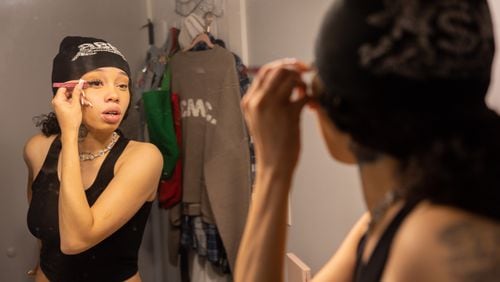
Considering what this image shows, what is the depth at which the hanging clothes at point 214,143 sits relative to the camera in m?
A: 1.66

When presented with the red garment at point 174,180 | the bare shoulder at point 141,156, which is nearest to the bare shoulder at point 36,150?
the bare shoulder at point 141,156

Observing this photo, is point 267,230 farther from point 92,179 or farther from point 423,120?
point 92,179

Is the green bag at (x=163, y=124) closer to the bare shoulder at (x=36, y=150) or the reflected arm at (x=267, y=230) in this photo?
the bare shoulder at (x=36, y=150)

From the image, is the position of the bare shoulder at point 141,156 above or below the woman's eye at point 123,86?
below

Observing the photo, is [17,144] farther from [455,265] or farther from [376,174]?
[455,265]

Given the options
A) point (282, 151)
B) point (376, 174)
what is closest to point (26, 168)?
point (282, 151)

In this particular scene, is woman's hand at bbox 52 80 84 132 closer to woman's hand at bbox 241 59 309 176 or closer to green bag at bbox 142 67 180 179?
green bag at bbox 142 67 180 179

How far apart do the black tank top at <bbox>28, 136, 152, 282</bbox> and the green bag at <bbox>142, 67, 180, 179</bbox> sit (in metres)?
0.35

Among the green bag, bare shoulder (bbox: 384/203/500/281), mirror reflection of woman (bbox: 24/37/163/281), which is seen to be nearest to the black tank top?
mirror reflection of woman (bbox: 24/37/163/281)

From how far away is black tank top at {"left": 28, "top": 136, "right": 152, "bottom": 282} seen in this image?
1305 mm

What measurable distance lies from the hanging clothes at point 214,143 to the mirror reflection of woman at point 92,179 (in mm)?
328

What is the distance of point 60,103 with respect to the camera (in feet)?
4.24

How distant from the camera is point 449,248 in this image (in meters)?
0.43

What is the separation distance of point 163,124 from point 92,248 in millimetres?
570
